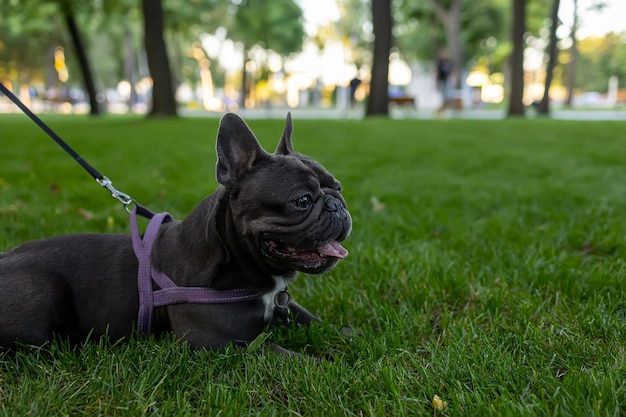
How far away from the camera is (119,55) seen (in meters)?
60.6

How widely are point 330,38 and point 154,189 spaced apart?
5314cm

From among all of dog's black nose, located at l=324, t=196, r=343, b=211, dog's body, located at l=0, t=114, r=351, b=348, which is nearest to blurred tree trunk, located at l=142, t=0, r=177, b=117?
dog's body, located at l=0, t=114, r=351, b=348

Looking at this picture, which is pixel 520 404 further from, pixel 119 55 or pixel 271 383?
pixel 119 55

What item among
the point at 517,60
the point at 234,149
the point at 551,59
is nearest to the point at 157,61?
the point at 517,60

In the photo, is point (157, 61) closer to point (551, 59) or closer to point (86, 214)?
point (86, 214)

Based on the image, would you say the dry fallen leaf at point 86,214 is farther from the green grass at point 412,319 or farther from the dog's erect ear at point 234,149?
the dog's erect ear at point 234,149

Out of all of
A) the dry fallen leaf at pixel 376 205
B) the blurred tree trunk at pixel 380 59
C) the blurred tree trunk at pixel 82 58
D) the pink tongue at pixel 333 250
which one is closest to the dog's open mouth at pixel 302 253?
the pink tongue at pixel 333 250

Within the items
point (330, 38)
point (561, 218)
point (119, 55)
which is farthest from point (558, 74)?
point (561, 218)

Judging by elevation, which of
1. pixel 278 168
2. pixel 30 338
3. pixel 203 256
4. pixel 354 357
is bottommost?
pixel 354 357

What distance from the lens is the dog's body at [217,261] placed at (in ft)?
8.02

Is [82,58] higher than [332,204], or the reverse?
[82,58]

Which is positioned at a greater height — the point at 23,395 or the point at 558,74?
the point at 558,74

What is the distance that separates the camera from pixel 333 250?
2553mm

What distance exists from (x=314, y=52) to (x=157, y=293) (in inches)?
2284
